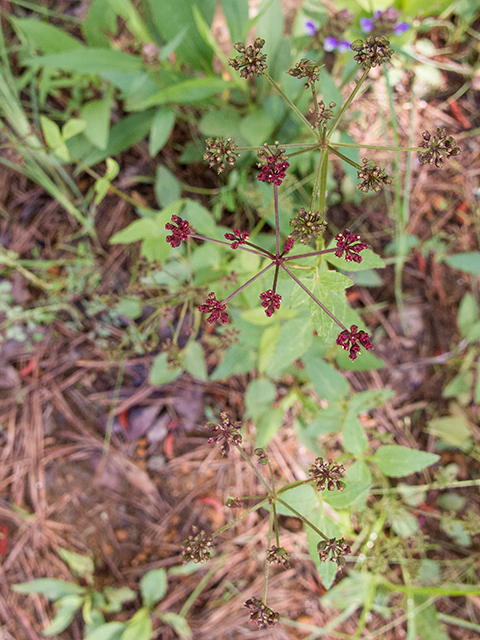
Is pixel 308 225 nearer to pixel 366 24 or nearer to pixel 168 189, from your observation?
pixel 168 189

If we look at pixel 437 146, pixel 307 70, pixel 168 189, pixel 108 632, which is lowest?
pixel 108 632

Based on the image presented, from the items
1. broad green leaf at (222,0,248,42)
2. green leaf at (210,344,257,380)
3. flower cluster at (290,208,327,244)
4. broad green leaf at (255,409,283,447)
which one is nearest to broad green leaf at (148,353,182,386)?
green leaf at (210,344,257,380)

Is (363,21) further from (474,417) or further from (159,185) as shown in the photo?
(474,417)

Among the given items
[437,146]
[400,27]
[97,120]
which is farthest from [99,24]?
[437,146]

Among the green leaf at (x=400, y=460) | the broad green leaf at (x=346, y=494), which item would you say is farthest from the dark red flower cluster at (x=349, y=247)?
the green leaf at (x=400, y=460)

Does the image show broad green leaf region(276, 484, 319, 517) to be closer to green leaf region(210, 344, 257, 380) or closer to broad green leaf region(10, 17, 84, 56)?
green leaf region(210, 344, 257, 380)
